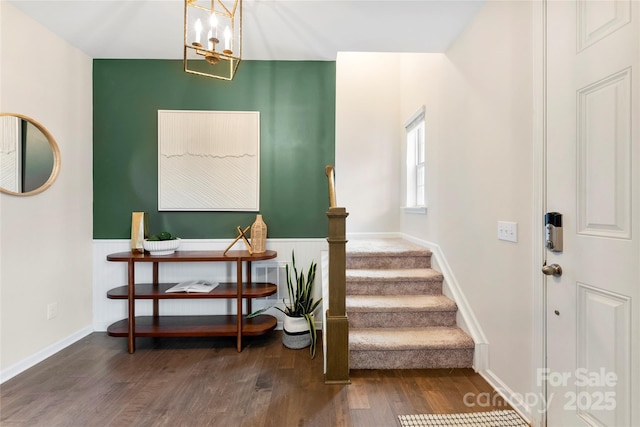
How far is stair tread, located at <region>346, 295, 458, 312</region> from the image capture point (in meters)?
2.28

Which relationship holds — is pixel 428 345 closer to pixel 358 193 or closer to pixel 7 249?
pixel 358 193

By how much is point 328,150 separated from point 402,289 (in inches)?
57.6

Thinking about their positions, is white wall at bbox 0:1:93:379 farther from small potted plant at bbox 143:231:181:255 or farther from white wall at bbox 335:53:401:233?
white wall at bbox 335:53:401:233

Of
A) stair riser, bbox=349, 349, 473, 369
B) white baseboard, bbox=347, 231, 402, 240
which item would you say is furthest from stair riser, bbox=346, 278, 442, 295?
white baseboard, bbox=347, 231, 402, 240

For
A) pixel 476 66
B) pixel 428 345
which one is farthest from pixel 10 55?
pixel 428 345

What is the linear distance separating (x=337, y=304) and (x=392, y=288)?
2.58 feet

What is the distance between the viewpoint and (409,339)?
2.12 metres

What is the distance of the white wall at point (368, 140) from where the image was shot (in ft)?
13.4

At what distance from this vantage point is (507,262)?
69.4 inches

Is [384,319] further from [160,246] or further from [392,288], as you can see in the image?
[160,246]

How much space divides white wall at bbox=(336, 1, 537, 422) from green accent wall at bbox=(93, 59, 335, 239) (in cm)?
105

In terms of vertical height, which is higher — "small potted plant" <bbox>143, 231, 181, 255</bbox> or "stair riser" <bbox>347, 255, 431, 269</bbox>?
"small potted plant" <bbox>143, 231, 181, 255</bbox>

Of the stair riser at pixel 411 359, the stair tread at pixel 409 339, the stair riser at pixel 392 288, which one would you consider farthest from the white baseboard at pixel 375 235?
the stair riser at pixel 411 359

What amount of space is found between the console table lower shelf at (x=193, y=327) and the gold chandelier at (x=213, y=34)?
1.89 metres
